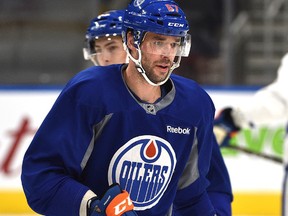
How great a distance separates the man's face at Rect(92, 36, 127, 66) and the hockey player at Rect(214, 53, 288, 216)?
76 centimetres

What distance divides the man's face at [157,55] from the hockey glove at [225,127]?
1.31 metres

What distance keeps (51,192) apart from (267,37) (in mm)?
4554

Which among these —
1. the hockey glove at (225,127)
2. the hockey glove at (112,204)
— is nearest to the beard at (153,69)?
the hockey glove at (112,204)

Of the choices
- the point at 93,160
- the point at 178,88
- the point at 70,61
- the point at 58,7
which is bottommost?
the point at 70,61

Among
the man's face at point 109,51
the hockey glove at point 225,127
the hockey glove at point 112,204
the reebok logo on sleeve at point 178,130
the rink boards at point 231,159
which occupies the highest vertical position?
the man's face at point 109,51

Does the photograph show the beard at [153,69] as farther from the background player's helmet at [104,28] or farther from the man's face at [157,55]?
the background player's helmet at [104,28]

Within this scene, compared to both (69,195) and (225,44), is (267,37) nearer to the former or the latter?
(225,44)

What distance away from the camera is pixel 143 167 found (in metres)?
2.30

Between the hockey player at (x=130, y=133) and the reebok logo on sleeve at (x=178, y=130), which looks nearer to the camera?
the hockey player at (x=130, y=133)

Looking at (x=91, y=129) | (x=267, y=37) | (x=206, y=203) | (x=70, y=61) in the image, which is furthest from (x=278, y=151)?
(x=91, y=129)

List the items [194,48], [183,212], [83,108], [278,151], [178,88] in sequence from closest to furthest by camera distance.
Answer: [83,108]
[178,88]
[183,212]
[278,151]
[194,48]

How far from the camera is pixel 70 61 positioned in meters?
6.51

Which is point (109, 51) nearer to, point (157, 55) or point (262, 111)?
point (157, 55)

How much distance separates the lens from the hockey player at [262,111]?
3.65 m
